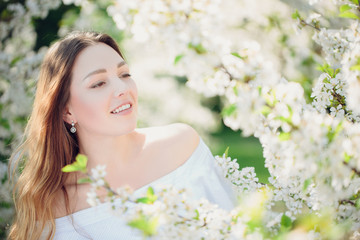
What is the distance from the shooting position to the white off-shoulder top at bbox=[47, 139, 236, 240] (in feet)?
7.23

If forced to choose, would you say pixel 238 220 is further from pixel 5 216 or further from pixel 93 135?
pixel 5 216

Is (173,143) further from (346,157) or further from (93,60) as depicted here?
(346,157)

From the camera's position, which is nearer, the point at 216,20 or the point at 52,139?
the point at 216,20

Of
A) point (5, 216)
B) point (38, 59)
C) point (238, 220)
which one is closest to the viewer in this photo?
point (238, 220)

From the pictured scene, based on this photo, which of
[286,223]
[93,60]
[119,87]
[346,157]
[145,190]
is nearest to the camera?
[346,157]

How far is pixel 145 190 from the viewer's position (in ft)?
7.21

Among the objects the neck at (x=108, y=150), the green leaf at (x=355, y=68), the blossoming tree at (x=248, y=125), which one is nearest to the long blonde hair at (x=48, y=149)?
the neck at (x=108, y=150)

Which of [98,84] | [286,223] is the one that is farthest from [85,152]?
[286,223]

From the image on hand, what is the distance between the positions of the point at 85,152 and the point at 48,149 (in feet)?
0.70

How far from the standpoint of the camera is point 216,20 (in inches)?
38.0

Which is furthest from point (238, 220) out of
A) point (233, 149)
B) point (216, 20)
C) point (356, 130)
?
point (233, 149)

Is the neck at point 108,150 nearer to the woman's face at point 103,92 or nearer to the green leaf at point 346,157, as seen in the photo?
the woman's face at point 103,92

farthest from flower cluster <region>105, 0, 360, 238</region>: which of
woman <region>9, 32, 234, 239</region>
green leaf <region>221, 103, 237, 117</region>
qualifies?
woman <region>9, 32, 234, 239</region>

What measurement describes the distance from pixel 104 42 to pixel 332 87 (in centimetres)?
140
